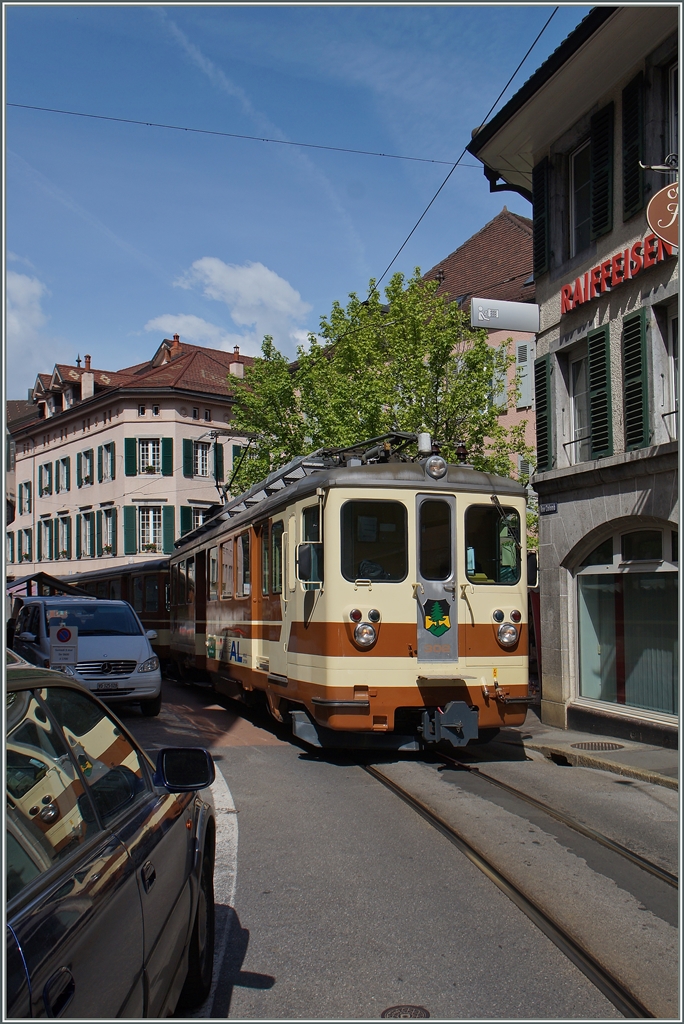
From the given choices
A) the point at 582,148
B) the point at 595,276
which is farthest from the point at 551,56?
the point at 595,276

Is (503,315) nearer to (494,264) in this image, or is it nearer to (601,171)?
(601,171)

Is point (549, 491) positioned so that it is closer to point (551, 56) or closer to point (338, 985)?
point (551, 56)

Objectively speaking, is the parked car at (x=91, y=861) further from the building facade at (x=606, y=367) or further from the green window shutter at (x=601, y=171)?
the green window shutter at (x=601, y=171)

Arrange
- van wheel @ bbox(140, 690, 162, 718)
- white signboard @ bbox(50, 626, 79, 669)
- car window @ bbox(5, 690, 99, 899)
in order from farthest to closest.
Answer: van wheel @ bbox(140, 690, 162, 718), white signboard @ bbox(50, 626, 79, 669), car window @ bbox(5, 690, 99, 899)

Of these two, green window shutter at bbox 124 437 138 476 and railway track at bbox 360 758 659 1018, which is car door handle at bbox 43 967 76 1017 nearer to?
railway track at bbox 360 758 659 1018

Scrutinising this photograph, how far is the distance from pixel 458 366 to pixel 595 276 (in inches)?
493

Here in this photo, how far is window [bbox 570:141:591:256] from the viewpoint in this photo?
13633 millimetres

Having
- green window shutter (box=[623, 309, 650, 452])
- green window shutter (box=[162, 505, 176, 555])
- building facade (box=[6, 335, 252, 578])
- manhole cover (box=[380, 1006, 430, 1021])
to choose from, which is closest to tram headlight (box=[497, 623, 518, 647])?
green window shutter (box=[623, 309, 650, 452])

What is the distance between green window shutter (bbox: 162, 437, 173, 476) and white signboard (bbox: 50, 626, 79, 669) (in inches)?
1247

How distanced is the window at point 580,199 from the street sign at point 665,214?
331 cm

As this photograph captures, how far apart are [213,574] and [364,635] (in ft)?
22.7

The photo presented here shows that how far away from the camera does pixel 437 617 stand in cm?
965

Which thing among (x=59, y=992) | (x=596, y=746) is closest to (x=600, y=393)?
(x=596, y=746)

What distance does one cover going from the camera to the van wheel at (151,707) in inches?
544
